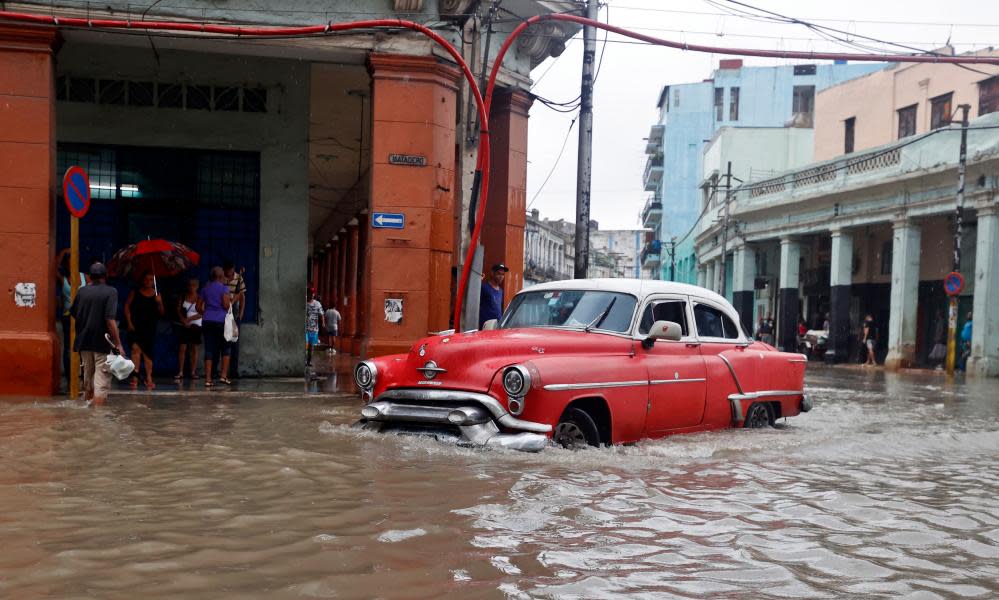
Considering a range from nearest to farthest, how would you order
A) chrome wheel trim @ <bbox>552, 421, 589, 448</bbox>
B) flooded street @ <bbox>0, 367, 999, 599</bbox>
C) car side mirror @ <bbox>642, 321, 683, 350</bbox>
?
flooded street @ <bbox>0, 367, 999, 599</bbox> → chrome wheel trim @ <bbox>552, 421, 589, 448</bbox> → car side mirror @ <bbox>642, 321, 683, 350</bbox>

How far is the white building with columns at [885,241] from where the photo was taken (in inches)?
934

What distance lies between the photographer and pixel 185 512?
15.7 ft

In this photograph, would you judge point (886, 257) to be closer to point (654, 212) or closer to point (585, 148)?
point (585, 148)

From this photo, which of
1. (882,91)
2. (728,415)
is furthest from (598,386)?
(882,91)

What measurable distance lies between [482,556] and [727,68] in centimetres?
5712

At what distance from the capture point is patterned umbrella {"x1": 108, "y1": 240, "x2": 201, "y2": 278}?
1255 centimetres

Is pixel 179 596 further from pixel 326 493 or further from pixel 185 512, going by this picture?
pixel 326 493

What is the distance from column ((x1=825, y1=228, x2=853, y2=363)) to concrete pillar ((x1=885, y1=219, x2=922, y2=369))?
269cm

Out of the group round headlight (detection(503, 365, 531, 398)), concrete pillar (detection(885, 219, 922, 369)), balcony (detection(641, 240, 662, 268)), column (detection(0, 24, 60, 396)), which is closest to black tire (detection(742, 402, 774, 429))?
round headlight (detection(503, 365, 531, 398))

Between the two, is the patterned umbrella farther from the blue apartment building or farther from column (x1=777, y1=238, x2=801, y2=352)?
the blue apartment building

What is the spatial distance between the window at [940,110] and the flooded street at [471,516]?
79.0ft

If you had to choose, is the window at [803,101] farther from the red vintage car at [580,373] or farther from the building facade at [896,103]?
the red vintage car at [580,373]

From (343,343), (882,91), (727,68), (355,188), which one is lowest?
(343,343)

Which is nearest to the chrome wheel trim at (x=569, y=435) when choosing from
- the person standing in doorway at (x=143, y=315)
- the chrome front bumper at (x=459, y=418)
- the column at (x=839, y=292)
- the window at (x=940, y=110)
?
the chrome front bumper at (x=459, y=418)
